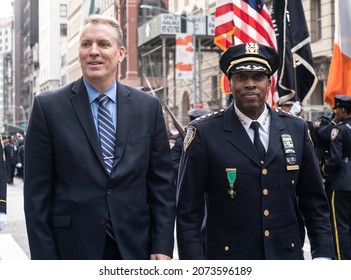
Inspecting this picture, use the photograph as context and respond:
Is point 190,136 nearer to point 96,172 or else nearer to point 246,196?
point 246,196

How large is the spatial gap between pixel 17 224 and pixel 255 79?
10881mm

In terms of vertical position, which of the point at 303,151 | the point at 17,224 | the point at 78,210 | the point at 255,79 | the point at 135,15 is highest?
the point at 135,15

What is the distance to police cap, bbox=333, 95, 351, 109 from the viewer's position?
27.1ft

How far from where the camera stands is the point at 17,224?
14.2 m

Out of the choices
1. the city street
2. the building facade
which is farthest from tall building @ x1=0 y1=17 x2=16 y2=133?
the city street

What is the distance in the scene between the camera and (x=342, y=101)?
27.4 feet

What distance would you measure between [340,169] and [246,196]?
185 inches

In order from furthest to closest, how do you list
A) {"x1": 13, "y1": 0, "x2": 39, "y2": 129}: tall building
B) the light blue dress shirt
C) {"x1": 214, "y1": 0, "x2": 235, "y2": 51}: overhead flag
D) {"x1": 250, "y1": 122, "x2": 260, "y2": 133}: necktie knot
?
{"x1": 13, "y1": 0, "x2": 39, "y2": 129}: tall building
{"x1": 214, "y1": 0, "x2": 235, "y2": 51}: overhead flag
{"x1": 250, "y1": 122, "x2": 260, "y2": 133}: necktie knot
the light blue dress shirt

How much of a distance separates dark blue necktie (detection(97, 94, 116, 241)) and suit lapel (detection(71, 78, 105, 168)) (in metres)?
0.05

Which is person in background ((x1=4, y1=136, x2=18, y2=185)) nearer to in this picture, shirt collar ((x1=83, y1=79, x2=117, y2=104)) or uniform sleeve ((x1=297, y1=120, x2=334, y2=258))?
shirt collar ((x1=83, y1=79, x2=117, y2=104))

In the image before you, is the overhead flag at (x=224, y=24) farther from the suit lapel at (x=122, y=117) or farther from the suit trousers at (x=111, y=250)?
the suit trousers at (x=111, y=250)

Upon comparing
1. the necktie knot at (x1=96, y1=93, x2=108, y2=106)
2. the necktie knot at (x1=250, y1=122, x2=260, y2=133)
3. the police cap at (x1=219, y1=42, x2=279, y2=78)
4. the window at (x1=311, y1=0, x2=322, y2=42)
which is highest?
the window at (x1=311, y1=0, x2=322, y2=42)

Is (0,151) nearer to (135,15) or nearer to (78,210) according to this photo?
(78,210)

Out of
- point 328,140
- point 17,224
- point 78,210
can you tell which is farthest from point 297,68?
point 17,224
